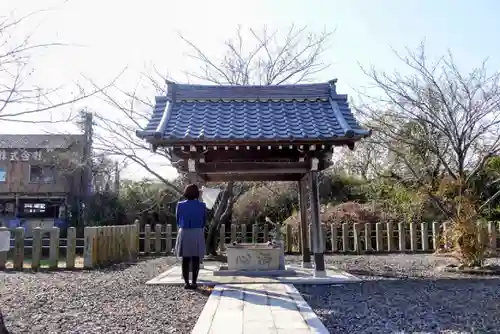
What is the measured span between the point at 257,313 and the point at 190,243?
200 centimetres

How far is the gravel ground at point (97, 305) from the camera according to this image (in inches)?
156

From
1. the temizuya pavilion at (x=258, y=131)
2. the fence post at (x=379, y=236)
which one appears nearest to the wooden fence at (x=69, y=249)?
the temizuya pavilion at (x=258, y=131)

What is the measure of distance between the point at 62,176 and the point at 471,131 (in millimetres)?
21176

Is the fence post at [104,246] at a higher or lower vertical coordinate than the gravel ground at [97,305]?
higher

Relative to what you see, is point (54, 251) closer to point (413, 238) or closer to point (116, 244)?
point (116, 244)

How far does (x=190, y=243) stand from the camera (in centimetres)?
613

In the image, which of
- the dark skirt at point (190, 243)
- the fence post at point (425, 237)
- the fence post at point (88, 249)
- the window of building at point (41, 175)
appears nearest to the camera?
the dark skirt at point (190, 243)

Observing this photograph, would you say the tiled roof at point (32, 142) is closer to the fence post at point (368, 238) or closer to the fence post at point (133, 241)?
the fence post at point (133, 241)

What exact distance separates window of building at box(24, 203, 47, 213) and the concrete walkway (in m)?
22.3

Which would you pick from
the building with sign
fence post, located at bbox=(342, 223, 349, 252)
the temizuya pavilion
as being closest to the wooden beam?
the temizuya pavilion

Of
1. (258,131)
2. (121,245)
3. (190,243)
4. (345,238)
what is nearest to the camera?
(190,243)

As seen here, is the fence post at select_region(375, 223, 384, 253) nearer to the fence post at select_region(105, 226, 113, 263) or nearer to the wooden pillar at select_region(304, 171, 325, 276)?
the wooden pillar at select_region(304, 171, 325, 276)

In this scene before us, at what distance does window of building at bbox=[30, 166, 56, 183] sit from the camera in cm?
2447

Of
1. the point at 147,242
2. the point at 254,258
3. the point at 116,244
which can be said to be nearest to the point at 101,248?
the point at 116,244
